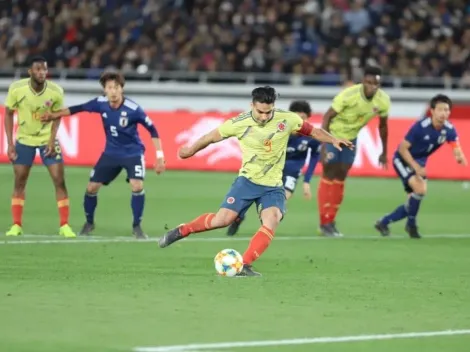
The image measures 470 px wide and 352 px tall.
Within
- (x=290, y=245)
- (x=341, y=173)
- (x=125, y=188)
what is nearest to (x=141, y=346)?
(x=290, y=245)

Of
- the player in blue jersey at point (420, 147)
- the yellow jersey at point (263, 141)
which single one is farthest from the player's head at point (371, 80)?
the yellow jersey at point (263, 141)

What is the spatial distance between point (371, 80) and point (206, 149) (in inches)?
498

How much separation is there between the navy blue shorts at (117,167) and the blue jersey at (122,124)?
62 millimetres

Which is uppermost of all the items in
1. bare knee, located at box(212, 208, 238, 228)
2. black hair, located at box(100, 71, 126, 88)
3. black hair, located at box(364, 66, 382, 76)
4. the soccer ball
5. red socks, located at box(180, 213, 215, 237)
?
black hair, located at box(364, 66, 382, 76)

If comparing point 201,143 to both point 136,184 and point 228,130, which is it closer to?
point 228,130

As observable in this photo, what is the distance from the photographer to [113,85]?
641 inches

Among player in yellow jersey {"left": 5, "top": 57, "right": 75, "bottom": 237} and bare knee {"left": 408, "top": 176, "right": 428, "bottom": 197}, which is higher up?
player in yellow jersey {"left": 5, "top": 57, "right": 75, "bottom": 237}

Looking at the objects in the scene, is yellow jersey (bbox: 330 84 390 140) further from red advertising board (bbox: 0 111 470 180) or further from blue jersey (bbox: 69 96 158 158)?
red advertising board (bbox: 0 111 470 180)

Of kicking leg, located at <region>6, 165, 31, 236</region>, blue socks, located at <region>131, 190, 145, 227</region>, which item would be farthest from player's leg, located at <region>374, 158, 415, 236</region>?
kicking leg, located at <region>6, 165, 31, 236</region>

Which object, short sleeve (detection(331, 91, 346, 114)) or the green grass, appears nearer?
the green grass

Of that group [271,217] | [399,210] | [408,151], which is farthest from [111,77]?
[399,210]

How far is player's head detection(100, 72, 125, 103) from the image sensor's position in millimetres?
16188

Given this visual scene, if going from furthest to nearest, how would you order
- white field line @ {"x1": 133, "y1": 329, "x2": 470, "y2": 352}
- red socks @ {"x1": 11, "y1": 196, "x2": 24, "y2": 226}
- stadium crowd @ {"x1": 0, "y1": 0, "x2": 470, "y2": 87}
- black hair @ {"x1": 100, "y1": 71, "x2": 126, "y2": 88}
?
stadium crowd @ {"x1": 0, "y1": 0, "x2": 470, "y2": 87}
red socks @ {"x1": 11, "y1": 196, "x2": 24, "y2": 226}
black hair @ {"x1": 100, "y1": 71, "x2": 126, "y2": 88}
white field line @ {"x1": 133, "y1": 329, "x2": 470, "y2": 352}

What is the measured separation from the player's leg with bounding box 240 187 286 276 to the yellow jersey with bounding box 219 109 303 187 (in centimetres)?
14
